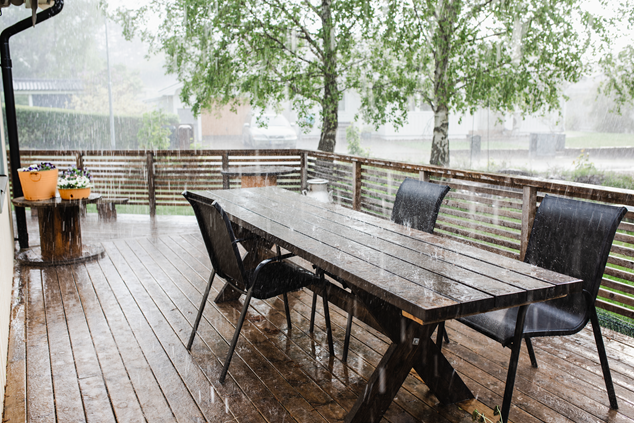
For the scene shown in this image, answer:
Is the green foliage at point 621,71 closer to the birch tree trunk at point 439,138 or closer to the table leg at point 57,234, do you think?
the birch tree trunk at point 439,138

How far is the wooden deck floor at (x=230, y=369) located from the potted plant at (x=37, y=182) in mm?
1185

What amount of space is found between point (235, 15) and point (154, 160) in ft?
8.78

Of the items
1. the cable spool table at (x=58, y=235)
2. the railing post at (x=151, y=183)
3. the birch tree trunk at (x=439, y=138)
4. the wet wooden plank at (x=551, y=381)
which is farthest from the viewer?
the birch tree trunk at (x=439, y=138)

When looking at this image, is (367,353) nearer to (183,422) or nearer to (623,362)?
(183,422)

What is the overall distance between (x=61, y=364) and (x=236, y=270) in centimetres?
107

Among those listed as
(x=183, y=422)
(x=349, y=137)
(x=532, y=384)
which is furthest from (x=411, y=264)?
(x=349, y=137)

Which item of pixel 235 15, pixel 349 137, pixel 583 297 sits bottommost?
pixel 583 297

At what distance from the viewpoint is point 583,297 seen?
2162 millimetres

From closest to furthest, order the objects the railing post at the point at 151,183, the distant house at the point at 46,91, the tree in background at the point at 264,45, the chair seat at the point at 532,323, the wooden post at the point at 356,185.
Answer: the chair seat at the point at 532,323
the wooden post at the point at 356,185
the railing post at the point at 151,183
the tree in background at the point at 264,45
the distant house at the point at 46,91

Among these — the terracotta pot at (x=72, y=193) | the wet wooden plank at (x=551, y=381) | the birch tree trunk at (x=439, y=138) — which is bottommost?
the wet wooden plank at (x=551, y=381)

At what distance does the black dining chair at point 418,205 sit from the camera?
2857mm

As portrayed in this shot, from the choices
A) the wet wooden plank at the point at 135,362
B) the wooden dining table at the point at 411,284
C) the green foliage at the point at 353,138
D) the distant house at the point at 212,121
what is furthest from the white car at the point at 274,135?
the wooden dining table at the point at 411,284

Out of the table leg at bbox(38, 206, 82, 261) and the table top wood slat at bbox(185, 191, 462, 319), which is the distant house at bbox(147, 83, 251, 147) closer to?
the table leg at bbox(38, 206, 82, 261)

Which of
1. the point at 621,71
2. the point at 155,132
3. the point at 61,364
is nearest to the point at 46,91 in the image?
the point at 155,132
